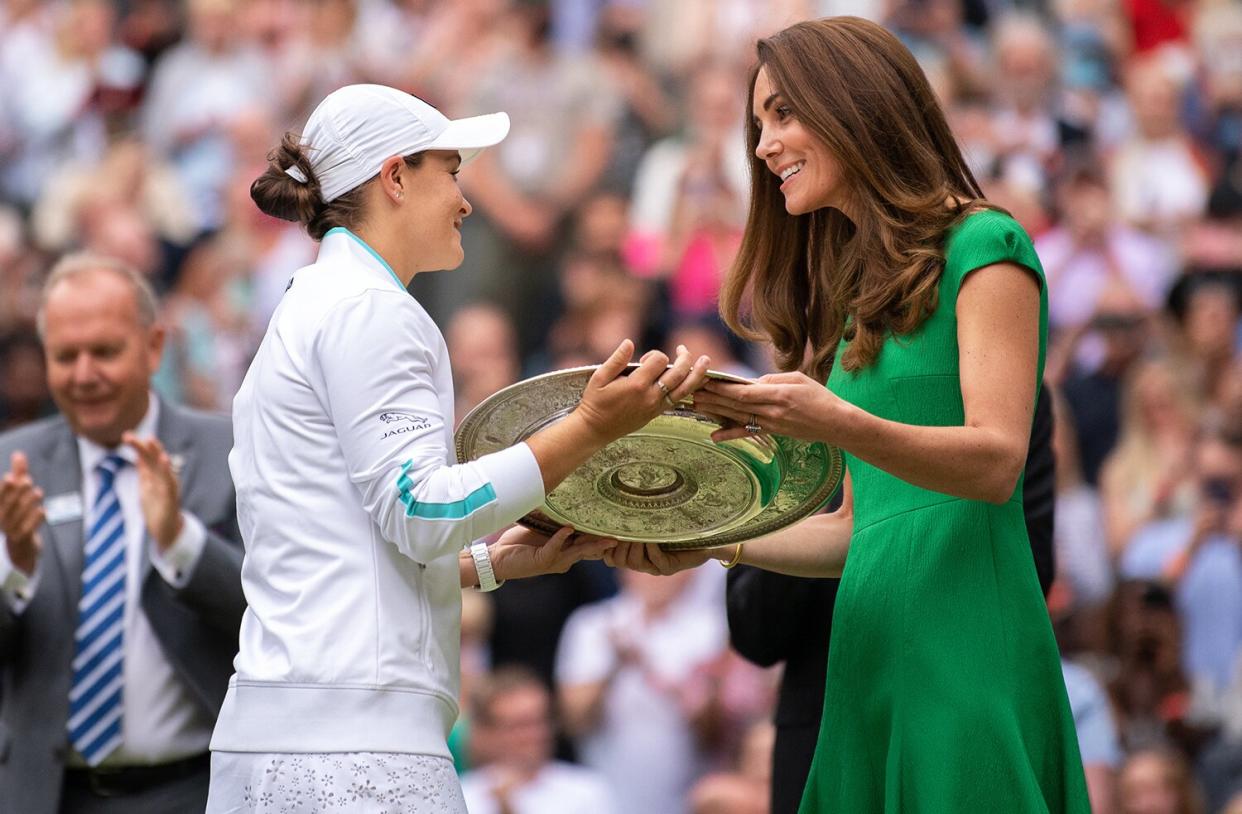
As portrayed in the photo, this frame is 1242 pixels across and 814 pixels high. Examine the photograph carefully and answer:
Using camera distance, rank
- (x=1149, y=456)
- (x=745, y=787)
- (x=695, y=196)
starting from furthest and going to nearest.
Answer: (x=695, y=196)
(x=1149, y=456)
(x=745, y=787)

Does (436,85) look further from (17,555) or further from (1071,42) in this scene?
(17,555)

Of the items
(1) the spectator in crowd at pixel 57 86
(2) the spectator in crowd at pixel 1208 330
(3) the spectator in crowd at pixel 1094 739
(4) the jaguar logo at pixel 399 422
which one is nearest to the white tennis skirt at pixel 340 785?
(4) the jaguar logo at pixel 399 422

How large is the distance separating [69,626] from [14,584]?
163mm

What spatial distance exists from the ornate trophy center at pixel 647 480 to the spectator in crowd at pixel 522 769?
3893mm

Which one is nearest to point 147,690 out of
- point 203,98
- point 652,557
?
point 652,557

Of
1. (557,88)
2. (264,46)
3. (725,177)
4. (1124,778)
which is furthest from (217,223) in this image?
(1124,778)

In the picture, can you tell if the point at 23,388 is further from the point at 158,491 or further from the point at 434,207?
the point at 434,207

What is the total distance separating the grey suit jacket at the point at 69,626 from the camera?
4156 mm

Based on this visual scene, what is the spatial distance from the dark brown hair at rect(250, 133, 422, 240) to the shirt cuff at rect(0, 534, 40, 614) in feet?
5.09

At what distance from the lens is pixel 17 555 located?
4.21 m

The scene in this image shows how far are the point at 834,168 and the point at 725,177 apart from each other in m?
5.77

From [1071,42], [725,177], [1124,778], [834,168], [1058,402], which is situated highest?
[834,168]

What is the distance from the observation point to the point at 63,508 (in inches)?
175

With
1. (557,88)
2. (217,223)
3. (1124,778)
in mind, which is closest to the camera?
(1124,778)
